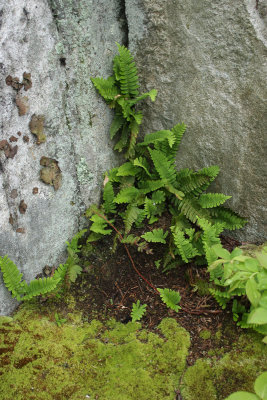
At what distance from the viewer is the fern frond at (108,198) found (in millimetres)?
4961

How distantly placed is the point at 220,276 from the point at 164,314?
0.82 metres

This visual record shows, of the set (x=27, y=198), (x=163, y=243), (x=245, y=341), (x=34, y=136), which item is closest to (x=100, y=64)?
(x=34, y=136)

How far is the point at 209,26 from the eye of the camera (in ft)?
14.8

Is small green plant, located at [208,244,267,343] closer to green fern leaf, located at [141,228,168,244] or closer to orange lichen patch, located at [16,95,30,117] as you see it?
green fern leaf, located at [141,228,168,244]

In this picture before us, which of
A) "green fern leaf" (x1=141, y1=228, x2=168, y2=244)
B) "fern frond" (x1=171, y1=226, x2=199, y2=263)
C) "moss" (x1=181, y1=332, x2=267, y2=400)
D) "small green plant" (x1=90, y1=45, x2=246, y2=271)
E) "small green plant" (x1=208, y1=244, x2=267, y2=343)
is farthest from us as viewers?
"small green plant" (x1=90, y1=45, x2=246, y2=271)

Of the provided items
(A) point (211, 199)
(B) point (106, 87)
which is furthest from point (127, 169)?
(A) point (211, 199)

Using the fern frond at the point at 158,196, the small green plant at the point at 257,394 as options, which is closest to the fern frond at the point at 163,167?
the fern frond at the point at 158,196

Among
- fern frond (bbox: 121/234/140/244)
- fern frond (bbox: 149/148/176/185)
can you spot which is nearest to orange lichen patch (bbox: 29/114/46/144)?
fern frond (bbox: 149/148/176/185)

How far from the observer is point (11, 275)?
4090mm

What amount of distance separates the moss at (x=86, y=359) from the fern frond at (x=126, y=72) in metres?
3.07

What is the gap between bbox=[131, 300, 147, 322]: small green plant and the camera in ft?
14.0

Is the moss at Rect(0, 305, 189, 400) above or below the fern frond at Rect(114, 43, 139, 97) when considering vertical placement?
below

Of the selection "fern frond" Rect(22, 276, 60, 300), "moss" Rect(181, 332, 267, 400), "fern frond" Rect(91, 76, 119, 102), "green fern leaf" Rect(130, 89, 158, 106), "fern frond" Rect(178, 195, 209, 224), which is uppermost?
"fern frond" Rect(91, 76, 119, 102)

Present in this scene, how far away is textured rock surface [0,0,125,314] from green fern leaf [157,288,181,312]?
1.53 meters
